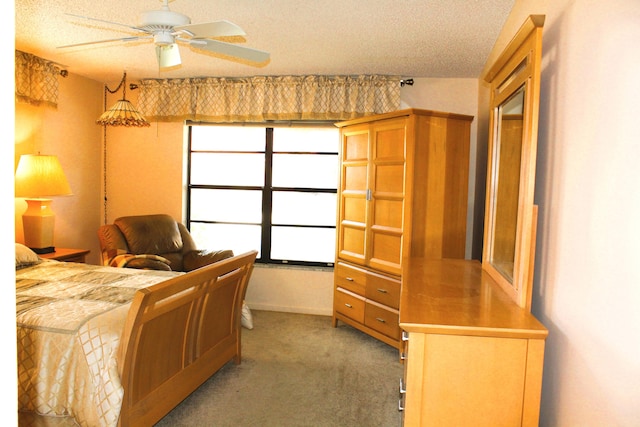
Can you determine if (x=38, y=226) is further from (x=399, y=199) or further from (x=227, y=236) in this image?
(x=399, y=199)

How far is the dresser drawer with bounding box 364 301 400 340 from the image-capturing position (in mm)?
3646

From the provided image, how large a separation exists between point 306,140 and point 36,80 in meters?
2.57

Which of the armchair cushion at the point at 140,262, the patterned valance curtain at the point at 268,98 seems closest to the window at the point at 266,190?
the patterned valance curtain at the point at 268,98

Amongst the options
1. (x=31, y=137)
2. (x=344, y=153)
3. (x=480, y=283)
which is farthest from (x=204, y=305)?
(x=31, y=137)

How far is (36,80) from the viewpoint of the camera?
4.21 metres

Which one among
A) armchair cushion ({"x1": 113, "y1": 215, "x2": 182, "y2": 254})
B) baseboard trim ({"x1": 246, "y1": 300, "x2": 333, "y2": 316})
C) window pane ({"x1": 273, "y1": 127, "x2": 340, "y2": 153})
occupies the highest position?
window pane ({"x1": 273, "y1": 127, "x2": 340, "y2": 153})

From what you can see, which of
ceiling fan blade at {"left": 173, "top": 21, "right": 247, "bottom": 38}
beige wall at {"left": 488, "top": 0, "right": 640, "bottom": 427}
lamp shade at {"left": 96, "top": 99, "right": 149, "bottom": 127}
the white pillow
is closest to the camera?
beige wall at {"left": 488, "top": 0, "right": 640, "bottom": 427}

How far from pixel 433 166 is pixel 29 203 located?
11.5ft

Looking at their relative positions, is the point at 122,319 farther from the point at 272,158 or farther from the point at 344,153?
the point at 272,158

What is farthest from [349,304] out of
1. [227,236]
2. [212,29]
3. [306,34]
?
[212,29]

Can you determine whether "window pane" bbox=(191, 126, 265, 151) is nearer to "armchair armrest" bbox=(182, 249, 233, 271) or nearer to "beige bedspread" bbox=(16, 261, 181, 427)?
"armchair armrest" bbox=(182, 249, 233, 271)

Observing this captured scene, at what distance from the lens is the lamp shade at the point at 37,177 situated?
390cm

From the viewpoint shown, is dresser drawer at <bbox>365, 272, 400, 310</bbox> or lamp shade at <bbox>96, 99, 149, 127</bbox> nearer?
dresser drawer at <bbox>365, 272, 400, 310</bbox>

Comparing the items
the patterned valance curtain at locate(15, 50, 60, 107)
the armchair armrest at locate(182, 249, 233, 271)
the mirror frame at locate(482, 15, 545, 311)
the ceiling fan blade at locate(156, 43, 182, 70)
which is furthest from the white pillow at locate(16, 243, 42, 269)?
the mirror frame at locate(482, 15, 545, 311)
